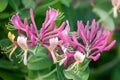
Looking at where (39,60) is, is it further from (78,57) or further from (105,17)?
(105,17)

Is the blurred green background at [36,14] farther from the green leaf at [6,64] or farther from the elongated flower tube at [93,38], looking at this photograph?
the elongated flower tube at [93,38]

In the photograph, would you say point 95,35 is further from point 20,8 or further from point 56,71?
point 20,8

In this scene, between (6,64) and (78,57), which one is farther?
(6,64)

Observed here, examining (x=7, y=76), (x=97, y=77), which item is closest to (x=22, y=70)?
(x=7, y=76)

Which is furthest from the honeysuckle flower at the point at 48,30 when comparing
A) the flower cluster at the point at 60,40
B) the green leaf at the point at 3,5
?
the green leaf at the point at 3,5

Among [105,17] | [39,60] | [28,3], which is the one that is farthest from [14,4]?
[105,17]

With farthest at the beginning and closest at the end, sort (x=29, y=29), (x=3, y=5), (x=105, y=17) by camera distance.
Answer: (x=105, y=17) → (x=3, y=5) → (x=29, y=29)
